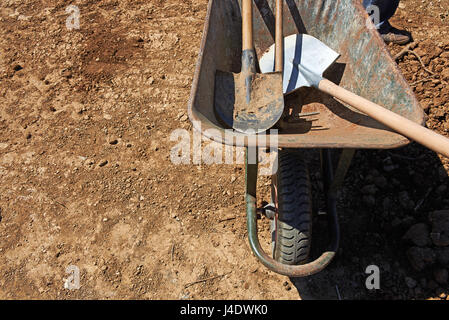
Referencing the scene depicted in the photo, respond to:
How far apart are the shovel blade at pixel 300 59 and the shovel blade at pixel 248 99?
218 mm

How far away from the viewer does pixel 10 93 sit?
3482 mm

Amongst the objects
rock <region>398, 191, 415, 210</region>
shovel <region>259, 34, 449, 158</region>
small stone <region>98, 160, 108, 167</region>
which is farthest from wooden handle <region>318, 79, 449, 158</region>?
small stone <region>98, 160, 108, 167</region>

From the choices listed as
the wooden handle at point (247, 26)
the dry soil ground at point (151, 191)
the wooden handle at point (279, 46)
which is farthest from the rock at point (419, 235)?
the wooden handle at point (247, 26)

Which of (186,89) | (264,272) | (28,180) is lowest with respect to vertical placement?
(264,272)

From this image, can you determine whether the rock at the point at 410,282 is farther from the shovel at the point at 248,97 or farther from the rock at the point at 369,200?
the shovel at the point at 248,97

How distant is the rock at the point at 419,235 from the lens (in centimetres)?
228

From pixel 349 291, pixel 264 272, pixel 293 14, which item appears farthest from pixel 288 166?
pixel 293 14

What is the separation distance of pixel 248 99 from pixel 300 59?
0.58 meters

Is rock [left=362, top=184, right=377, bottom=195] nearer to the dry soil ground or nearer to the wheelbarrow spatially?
the dry soil ground

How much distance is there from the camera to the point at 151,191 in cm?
277

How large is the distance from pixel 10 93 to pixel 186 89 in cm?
196

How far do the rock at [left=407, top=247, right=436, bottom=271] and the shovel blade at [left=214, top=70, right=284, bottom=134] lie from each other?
1412 mm

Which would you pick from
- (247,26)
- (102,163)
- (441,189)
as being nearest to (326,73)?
(247,26)

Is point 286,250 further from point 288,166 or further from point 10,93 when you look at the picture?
→ point 10,93
